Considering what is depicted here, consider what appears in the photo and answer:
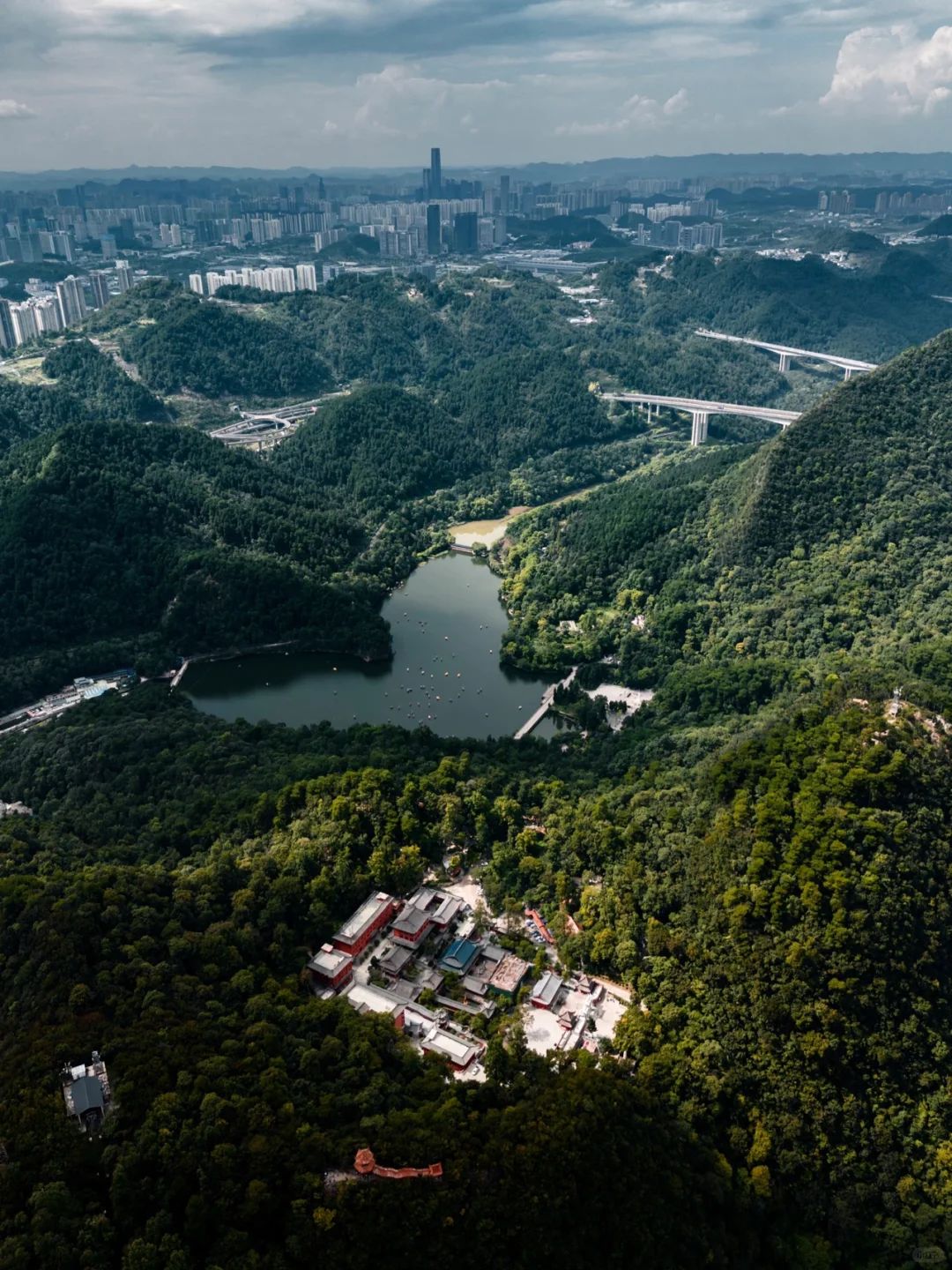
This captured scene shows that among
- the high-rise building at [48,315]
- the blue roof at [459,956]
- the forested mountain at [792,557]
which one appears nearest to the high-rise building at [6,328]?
the high-rise building at [48,315]

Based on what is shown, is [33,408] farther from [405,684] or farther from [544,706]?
[544,706]

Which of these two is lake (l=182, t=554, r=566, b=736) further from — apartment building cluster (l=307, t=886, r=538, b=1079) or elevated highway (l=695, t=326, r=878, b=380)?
elevated highway (l=695, t=326, r=878, b=380)

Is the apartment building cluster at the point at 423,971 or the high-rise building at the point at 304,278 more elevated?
the high-rise building at the point at 304,278

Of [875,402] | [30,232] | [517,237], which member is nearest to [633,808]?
[875,402]

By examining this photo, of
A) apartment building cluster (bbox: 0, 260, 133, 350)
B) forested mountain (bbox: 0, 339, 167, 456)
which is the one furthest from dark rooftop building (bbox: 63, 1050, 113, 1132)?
apartment building cluster (bbox: 0, 260, 133, 350)

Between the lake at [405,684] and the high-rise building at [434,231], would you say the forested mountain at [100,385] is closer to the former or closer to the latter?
the lake at [405,684]

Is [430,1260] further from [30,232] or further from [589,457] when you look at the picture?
[30,232]
